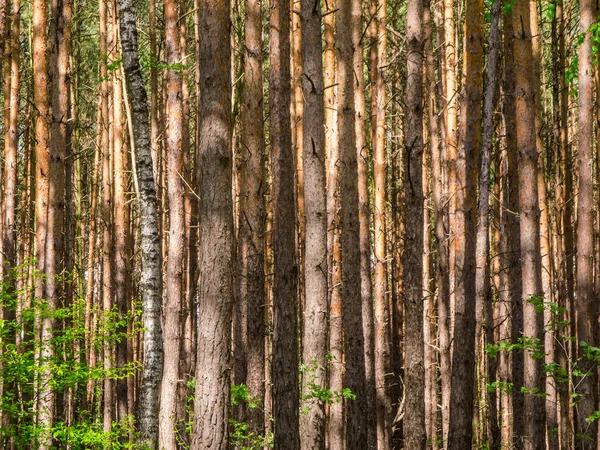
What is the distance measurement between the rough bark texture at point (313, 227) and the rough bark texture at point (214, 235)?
2757 millimetres

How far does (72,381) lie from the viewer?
10586 mm

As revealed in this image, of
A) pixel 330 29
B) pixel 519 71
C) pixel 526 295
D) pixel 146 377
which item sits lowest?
pixel 146 377

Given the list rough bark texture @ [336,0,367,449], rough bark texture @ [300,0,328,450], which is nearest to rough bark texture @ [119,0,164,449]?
rough bark texture @ [300,0,328,450]

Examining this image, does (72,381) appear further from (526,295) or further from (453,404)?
(526,295)

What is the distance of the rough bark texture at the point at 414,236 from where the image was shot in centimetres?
988

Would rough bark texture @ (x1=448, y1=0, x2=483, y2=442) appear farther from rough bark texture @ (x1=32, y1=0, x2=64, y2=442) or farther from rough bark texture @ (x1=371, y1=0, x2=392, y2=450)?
rough bark texture @ (x1=32, y1=0, x2=64, y2=442)

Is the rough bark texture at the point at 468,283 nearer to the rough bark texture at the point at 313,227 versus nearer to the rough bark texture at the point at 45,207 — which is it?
the rough bark texture at the point at 313,227

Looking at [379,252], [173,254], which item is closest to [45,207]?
[173,254]

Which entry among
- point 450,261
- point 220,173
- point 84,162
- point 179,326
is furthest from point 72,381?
point 84,162

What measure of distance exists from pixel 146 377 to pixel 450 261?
925 cm

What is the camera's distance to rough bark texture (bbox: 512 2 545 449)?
423 inches

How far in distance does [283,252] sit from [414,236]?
1.90 m

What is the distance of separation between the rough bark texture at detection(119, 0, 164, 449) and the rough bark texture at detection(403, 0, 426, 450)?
10.8 feet

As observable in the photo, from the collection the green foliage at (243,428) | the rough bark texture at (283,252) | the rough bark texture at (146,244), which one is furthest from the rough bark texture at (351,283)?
the rough bark texture at (146,244)
